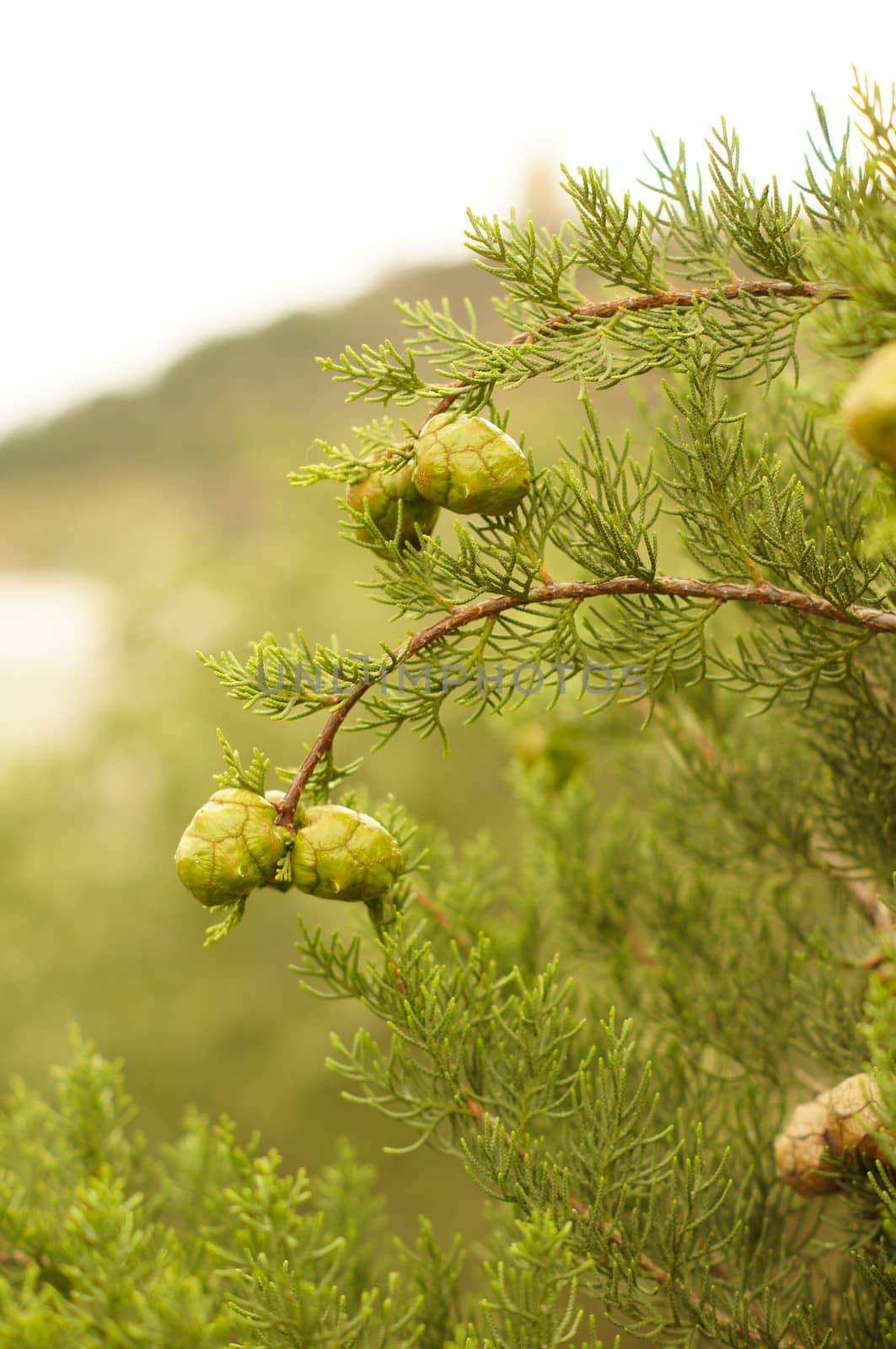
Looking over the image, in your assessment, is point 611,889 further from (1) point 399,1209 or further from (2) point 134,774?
(2) point 134,774

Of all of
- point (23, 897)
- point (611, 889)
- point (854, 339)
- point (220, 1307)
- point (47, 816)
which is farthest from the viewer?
point (47, 816)

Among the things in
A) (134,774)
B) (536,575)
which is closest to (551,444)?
(134,774)

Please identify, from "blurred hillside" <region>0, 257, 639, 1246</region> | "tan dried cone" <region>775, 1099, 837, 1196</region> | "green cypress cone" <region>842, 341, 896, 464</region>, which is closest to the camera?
"green cypress cone" <region>842, 341, 896, 464</region>

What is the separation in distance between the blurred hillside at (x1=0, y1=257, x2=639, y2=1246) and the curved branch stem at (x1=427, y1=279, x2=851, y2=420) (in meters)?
1.76

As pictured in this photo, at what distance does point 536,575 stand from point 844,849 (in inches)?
13.7

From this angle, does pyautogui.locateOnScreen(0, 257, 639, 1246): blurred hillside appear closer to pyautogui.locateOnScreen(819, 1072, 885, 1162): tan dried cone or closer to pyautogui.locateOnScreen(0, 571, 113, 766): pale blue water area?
pyautogui.locateOnScreen(0, 571, 113, 766): pale blue water area

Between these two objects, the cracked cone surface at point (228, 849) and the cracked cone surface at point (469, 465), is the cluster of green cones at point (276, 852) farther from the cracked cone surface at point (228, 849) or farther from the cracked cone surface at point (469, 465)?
the cracked cone surface at point (469, 465)

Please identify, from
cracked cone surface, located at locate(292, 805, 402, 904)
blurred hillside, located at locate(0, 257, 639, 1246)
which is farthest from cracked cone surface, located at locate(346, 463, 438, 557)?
blurred hillside, located at locate(0, 257, 639, 1246)

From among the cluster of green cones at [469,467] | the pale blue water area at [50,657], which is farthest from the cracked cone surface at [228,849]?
the pale blue water area at [50,657]

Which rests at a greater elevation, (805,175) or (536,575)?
(805,175)

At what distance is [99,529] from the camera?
145 inches

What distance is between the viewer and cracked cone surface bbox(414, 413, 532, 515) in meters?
0.42

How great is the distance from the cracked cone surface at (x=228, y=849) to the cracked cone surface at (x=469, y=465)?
17cm

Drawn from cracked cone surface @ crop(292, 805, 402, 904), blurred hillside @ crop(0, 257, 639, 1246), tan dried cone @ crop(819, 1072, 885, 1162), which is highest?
cracked cone surface @ crop(292, 805, 402, 904)
